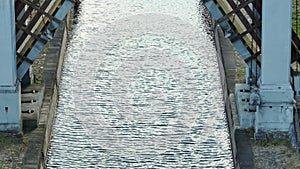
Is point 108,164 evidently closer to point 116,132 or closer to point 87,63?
point 116,132

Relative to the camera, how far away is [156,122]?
73.8ft

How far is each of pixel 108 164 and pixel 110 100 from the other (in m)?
3.43

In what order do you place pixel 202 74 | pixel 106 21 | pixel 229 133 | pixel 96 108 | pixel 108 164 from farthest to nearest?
pixel 106 21
pixel 202 74
pixel 96 108
pixel 229 133
pixel 108 164

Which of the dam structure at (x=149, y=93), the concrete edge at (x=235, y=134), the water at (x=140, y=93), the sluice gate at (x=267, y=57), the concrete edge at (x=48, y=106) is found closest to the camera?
the concrete edge at (x=235, y=134)

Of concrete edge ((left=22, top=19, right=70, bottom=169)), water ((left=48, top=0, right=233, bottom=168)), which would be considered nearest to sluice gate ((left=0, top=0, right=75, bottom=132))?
concrete edge ((left=22, top=19, right=70, bottom=169))

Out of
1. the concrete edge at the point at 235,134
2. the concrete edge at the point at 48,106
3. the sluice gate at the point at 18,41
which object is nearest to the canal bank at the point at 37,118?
the concrete edge at the point at 48,106

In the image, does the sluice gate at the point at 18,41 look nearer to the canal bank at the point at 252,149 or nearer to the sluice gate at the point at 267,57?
the sluice gate at the point at 267,57

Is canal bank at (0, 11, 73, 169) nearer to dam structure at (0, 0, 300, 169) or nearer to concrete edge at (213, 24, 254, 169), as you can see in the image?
dam structure at (0, 0, 300, 169)

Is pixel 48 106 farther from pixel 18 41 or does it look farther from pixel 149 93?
pixel 149 93

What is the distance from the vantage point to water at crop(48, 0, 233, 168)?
68.9 ft

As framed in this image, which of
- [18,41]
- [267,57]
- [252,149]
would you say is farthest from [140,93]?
[252,149]

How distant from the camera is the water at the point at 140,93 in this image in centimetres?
2102

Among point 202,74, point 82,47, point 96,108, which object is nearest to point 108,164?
point 96,108

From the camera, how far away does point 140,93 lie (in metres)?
24.1
